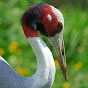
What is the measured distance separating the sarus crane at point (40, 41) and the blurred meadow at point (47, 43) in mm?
1558

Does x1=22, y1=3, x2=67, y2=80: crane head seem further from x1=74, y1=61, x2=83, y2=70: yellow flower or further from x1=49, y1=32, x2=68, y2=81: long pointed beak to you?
x1=74, y1=61, x2=83, y2=70: yellow flower

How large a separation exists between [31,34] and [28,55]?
94.7 inches

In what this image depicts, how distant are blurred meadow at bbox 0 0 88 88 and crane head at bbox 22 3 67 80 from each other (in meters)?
1.61

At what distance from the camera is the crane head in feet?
13.8

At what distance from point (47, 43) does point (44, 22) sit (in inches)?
103

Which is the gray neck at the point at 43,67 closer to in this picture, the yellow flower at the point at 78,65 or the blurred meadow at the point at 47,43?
the blurred meadow at the point at 47,43

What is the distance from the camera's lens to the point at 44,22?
4.24m

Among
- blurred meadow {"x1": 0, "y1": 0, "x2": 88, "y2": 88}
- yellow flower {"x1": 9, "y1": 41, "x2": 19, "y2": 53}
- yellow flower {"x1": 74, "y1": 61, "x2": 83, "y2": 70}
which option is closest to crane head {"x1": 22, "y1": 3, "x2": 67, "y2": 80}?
blurred meadow {"x1": 0, "y1": 0, "x2": 88, "y2": 88}

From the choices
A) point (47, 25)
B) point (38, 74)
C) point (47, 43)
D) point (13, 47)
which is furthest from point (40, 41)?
point (47, 43)

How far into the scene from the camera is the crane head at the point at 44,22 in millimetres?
4207

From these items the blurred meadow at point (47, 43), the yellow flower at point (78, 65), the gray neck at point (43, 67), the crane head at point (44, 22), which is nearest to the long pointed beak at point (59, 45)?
the crane head at point (44, 22)

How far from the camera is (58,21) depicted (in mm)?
4188

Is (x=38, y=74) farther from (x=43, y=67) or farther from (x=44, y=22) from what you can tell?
(x=44, y=22)

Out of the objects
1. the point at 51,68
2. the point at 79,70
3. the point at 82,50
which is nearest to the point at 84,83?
the point at 79,70
